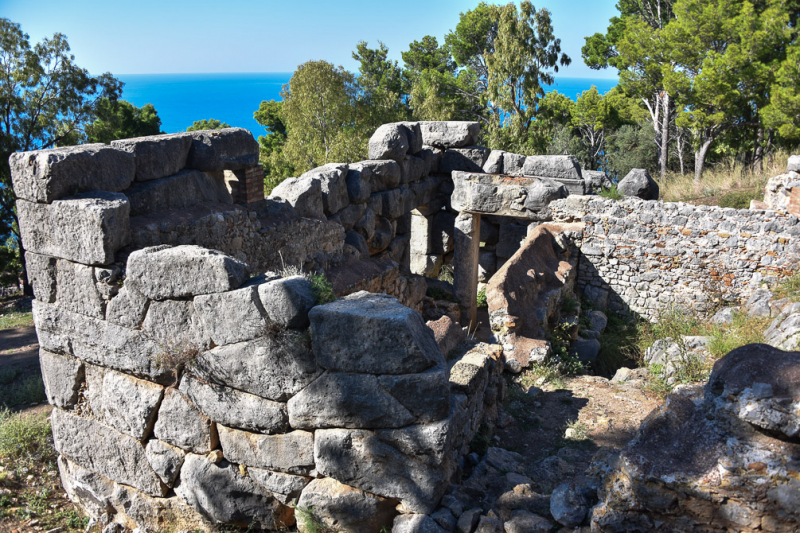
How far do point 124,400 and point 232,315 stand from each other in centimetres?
125

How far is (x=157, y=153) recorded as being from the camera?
5.11 metres

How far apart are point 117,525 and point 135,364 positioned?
1.43m

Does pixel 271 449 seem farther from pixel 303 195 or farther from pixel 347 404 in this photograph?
pixel 303 195

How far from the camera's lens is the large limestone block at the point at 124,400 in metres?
4.00

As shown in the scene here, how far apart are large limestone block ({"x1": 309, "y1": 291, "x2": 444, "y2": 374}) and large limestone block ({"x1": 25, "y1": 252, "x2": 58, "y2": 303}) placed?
7.22ft

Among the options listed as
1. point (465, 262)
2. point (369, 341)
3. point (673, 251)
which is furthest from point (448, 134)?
point (369, 341)

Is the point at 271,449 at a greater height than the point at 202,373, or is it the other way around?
the point at 202,373

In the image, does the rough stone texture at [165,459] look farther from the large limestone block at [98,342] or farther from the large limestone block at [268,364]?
the large limestone block at [268,364]

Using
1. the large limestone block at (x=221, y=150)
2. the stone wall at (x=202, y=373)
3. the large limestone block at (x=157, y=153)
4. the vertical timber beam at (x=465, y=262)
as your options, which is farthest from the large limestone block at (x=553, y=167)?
the large limestone block at (x=157, y=153)

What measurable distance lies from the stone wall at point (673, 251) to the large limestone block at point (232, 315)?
323 inches

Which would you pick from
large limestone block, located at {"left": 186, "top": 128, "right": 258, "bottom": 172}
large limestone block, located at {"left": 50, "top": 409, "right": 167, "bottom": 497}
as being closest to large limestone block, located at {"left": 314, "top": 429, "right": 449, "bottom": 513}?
large limestone block, located at {"left": 50, "top": 409, "right": 167, "bottom": 497}

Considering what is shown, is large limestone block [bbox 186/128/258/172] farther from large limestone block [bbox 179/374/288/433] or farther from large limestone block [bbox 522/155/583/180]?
large limestone block [bbox 522/155/583/180]

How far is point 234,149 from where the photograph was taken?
19.6 feet

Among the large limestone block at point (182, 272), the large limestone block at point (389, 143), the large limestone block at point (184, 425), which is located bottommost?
the large limestone block at point (184, 425)
